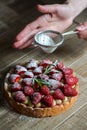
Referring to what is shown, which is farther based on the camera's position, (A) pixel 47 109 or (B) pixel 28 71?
(B) pixel 28 71

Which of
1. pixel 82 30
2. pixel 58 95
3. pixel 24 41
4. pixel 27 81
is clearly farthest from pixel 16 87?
pixel 82 30

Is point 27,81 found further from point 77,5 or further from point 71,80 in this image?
point 77,5

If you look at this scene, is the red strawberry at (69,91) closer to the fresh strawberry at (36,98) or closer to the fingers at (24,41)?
the fresh strawberry at (36,98)

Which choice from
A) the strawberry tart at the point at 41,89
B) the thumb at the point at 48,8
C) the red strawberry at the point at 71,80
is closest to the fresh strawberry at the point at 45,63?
the strawberry tart at the point at 41,89

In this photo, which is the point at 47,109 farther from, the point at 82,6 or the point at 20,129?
the point at 82,6

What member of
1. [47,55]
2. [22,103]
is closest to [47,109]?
[22,103]

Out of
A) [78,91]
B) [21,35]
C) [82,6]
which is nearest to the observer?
[78,91]

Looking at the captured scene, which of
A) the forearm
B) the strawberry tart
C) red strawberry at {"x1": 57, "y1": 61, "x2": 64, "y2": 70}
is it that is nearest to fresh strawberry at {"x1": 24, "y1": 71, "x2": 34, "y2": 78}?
the strawberry tart
